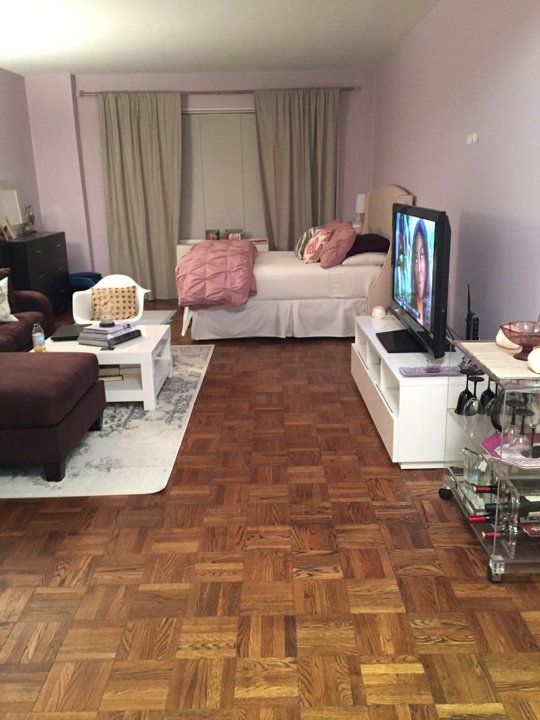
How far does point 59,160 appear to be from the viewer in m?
7.00

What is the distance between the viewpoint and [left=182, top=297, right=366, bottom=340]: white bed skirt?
5152 mm

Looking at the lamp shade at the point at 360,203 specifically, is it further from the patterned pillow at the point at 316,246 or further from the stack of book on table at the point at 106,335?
the stack of book on table at the point at 106,335

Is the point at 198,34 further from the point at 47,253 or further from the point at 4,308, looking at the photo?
the point at 4,308

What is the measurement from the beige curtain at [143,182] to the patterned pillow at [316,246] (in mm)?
2197

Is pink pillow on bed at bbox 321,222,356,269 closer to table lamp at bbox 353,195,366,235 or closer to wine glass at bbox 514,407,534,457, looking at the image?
table lamp at bbox 353,195,366,235

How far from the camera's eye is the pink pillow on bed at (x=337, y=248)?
203 inches

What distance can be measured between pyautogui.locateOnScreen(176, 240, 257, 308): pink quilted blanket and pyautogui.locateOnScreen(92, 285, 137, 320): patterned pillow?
572 millimetres

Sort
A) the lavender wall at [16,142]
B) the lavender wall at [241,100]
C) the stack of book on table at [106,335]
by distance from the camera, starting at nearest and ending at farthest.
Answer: the stack of book on table at [106,335] → the lavender wall at [16,142] → the lavender wall at [241,100]

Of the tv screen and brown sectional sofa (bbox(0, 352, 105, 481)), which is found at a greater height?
the tv screen

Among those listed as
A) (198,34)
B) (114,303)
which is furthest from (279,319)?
(198,34)

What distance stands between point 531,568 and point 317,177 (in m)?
5.67

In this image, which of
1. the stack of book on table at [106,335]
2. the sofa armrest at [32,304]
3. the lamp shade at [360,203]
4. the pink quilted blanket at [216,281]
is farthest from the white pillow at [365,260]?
the sofa armrest at [32,304]

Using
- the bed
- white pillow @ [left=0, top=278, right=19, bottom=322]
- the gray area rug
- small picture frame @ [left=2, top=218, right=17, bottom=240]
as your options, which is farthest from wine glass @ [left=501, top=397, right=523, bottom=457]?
small picture frame @ [left=2, top=218, right=17, bottom=240]

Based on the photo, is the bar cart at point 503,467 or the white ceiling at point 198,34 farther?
the white ceiling at point 198,34
